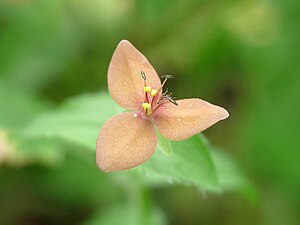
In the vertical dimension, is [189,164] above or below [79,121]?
below

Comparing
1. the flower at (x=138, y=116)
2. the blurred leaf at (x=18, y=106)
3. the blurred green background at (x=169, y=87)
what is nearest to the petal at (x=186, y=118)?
the flower at (x=138, y=116)

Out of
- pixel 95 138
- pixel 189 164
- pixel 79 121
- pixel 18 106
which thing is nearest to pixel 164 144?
pixel 189 164

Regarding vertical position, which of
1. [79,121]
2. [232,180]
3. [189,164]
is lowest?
[232,180]

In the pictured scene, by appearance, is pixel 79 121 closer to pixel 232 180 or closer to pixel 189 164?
pixel 189 164

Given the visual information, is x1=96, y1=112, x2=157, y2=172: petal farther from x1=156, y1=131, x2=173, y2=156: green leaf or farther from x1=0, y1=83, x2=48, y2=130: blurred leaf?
x1=0, y1=83, x2=48, y2=130: blurred leaf

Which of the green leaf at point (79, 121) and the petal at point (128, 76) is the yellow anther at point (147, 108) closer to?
the petal at point (128, 76)

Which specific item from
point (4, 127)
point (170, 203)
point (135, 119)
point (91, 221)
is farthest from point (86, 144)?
point (170, 203)

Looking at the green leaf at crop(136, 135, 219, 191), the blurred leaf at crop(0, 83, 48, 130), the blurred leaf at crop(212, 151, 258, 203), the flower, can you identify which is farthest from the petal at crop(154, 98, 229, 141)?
the blurred leaf at crop(0, 83, 48, 130)
